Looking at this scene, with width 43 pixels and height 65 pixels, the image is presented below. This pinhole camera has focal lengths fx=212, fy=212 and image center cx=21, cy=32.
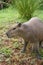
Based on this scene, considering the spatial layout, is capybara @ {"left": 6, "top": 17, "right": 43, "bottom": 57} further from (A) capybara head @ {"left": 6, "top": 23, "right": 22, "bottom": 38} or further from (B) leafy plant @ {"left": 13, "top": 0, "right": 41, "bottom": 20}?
(B) leafy plant @ {"left": 13, "top": 0, "right": 41, "bottom": 20}

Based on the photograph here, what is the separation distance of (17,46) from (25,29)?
3.13ft

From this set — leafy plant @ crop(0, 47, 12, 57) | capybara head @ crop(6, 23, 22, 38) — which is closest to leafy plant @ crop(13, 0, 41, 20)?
leafy plant @ crop(0, 47, 12, 57)

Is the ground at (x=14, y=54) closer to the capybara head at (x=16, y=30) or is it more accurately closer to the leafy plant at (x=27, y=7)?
the capybara head at (x=16, y=30)

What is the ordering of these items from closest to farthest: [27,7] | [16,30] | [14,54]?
[16,30], [14,54], [27,7]

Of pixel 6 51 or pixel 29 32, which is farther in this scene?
pixel 6 51

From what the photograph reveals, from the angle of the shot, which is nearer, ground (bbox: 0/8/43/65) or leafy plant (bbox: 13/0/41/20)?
ground (bbox: 0/8/43/65)

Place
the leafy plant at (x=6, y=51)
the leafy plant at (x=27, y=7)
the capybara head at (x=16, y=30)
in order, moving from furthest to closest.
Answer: the leafy plant at (x=27, y=7)
the leafy plant at (x=6, y=51)
the capybara head at (x=16, y=30)

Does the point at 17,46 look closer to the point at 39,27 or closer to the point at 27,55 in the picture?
the point at 27,55

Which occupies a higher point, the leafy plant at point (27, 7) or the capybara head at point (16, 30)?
the leafy plant at point (27, 7)

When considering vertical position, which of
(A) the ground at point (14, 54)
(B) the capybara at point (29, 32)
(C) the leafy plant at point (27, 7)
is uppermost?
(C) the leafy plant at point (27, 7)

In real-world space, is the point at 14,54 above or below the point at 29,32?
below

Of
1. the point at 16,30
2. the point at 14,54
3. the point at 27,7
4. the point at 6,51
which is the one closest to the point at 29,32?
the point at 16,30

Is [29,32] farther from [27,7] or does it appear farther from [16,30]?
[27,7]

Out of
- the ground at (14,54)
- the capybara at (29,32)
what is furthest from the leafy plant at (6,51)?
the capybara at (29,32)
